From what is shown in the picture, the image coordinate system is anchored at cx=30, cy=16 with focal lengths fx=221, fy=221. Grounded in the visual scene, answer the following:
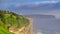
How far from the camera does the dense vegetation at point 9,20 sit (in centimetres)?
346

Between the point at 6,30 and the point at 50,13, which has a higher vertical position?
the point at 50,13

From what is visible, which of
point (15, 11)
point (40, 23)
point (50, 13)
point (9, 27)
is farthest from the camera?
point (40, 23)

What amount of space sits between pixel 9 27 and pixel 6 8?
36cm

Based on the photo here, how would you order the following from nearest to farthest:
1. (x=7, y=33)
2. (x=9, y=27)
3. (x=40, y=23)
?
(x=7, y=33), (x=9, y=27), (x=40, y=23)

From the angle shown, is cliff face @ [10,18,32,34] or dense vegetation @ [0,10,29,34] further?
cliff face @ [10,18,32,34]

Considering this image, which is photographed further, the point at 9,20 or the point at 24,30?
the point at 24,30

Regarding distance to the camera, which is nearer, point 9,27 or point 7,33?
point 7,33

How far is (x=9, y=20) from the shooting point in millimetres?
3633

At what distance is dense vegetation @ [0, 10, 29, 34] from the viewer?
3460 mm

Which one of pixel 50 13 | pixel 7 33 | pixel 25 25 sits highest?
pixel 50 13

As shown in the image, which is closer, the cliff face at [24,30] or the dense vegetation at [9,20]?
the dense vegetation at [9,20]

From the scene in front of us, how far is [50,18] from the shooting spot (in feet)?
13.6

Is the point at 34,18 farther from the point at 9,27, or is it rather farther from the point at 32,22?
the point at 9,27

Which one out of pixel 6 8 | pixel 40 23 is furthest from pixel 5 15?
pixel 40 23
